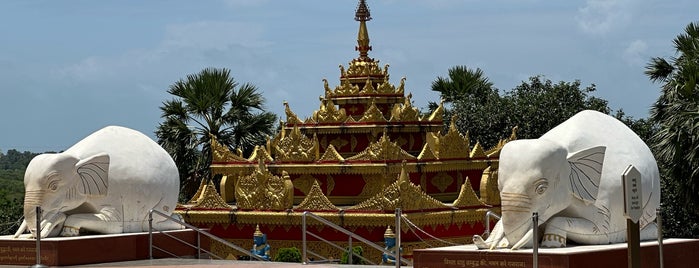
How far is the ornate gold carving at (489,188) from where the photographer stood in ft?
93.8

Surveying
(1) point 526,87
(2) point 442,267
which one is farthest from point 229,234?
(1) point 526,87

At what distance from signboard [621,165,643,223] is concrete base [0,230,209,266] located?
1013 centimetres

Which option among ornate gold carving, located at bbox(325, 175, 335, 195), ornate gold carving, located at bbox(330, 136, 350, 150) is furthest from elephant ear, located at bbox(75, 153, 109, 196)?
ornate gold carving, located at bbox(330, 136, 350, 150)

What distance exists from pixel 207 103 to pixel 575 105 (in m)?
11.4

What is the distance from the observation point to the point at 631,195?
41.4 ft

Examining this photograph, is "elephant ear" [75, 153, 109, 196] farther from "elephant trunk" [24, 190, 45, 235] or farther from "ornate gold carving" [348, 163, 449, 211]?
"ornate gold carving" [348, 163, 449, 211]

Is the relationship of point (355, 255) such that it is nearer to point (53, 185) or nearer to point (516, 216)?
point (53, 185)

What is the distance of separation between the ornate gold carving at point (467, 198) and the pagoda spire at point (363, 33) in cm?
595

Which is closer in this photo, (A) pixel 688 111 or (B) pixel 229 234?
(A) pixel 688 111

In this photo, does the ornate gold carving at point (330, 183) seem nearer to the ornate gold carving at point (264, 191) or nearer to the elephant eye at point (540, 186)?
the ornate gold carving at point (264, 191)

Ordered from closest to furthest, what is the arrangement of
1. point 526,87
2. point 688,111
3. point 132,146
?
point 132,146, point 688,111, point 526,87

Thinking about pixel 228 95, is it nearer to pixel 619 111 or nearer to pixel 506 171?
pixel 619 111

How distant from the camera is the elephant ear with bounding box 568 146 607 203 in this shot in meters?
17.5

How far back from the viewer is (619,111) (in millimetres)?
39469
